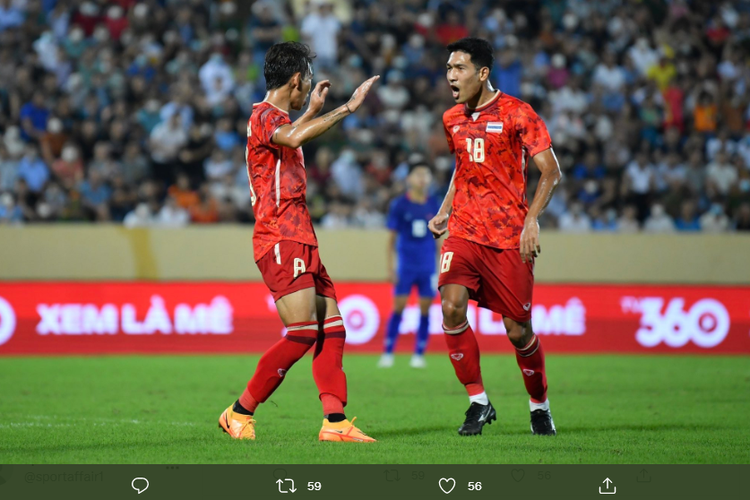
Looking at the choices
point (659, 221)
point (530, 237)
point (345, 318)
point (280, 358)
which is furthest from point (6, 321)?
point (659, 221)

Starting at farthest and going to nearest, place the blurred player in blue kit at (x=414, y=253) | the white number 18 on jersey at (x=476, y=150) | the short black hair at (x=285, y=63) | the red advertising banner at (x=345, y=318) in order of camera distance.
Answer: the red advertising banner at (x=345, y=318), the blurred player in blue kit at (x=414, y=253), the white number 18 on jersey at (x=476, y=150), the short black hair at (x=285, y=63)

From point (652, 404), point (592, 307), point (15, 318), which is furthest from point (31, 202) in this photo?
point (652, 404)

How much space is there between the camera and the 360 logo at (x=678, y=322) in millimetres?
13273

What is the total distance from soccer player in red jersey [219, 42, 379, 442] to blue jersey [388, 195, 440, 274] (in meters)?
5.96

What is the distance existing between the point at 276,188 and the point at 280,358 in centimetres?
101

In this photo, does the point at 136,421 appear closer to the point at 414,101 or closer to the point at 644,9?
the point at 414,101

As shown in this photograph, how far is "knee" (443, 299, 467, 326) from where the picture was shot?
6.16m

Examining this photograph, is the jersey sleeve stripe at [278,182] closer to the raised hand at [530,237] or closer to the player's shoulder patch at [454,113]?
the player's shoulder patch at [454,113]

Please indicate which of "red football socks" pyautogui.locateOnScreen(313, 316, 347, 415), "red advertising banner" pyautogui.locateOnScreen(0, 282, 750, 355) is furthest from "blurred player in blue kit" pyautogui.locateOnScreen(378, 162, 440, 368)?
"red football socks" pyautogui.locateOnScreen(313, 316, 347, 415)

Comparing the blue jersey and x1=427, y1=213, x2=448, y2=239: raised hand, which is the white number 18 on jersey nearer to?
x1=427, y1=213, x2=448, y2=239: raised hand

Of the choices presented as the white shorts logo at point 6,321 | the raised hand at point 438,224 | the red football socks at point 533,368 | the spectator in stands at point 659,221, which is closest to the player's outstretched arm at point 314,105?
the raised hand at point 438,224

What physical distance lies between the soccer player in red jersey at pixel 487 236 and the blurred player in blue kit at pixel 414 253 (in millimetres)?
5399
